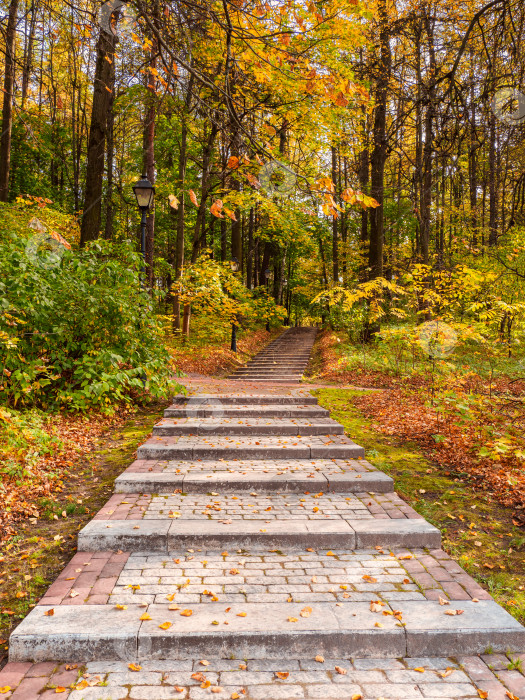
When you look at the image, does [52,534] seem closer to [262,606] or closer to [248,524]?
[248,524]

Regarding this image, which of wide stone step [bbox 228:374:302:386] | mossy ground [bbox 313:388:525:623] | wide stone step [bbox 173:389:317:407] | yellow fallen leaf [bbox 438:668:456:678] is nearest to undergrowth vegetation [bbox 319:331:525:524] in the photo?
mossy ground [bbox 313:388:525:623]

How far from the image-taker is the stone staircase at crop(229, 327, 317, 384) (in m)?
13.9

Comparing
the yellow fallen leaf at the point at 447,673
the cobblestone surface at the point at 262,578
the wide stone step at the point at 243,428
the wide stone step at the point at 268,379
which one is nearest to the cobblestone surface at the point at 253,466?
the wide stone step at the point at 243,428

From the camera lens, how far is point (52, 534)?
3.91m

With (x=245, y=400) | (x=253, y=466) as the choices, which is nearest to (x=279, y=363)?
(x=245, y=400)

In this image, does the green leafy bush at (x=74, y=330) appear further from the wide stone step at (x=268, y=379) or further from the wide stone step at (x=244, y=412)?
the wide stone step at (x=268, y=379)

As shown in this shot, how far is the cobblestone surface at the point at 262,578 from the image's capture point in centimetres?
308

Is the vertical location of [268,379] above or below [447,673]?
above

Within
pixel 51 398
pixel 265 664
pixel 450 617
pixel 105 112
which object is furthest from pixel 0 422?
pixel 105 112

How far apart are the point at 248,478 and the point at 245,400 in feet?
11.1

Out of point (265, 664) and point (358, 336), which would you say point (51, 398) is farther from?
point (358, 336)

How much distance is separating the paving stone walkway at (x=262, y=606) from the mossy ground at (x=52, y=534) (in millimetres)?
169

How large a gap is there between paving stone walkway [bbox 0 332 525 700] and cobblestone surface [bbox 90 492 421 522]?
0.07 ft

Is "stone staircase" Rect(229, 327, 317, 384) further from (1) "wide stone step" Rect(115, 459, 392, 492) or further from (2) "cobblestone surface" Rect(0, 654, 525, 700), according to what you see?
(2) "cobblestone surface" Rect(0, 654, 525, 700)
